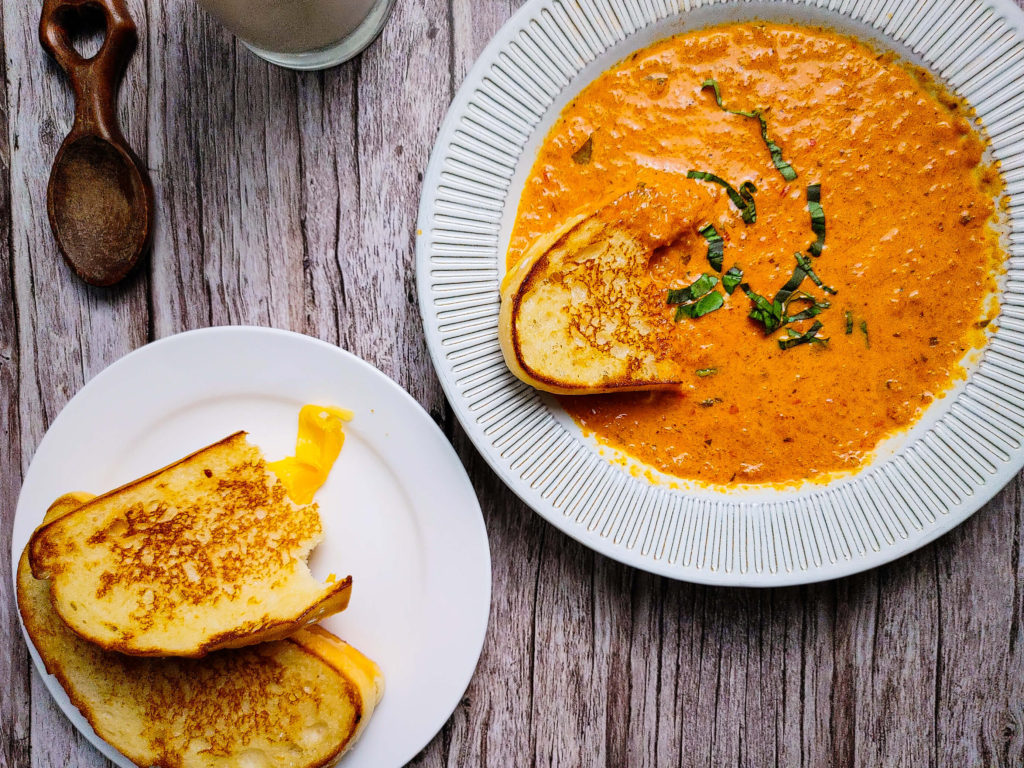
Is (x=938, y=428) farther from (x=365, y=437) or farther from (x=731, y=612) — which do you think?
(x=365, y=437)

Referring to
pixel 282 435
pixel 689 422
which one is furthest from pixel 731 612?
pixel 282 435

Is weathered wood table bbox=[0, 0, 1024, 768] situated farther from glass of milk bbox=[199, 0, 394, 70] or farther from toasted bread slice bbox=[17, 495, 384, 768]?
toasted bread slice bbox=[17, 495, 384, 768]

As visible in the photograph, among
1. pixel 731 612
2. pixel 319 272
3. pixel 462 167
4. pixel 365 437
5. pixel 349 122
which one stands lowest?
pixel 731 612

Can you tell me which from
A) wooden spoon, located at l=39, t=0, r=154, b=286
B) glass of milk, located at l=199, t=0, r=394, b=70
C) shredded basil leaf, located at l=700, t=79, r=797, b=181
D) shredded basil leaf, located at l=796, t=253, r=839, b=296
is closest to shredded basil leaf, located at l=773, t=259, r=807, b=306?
shredded basil leaf, located at l=796, t=253, r=839, b=296

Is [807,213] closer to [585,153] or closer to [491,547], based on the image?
[585,153]

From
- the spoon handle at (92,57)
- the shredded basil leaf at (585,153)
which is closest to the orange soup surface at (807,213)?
the shredded basil leaf at (585,153)

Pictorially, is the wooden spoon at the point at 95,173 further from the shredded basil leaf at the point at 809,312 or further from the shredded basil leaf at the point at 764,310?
the shredded basil leaf at the point at 809,312
